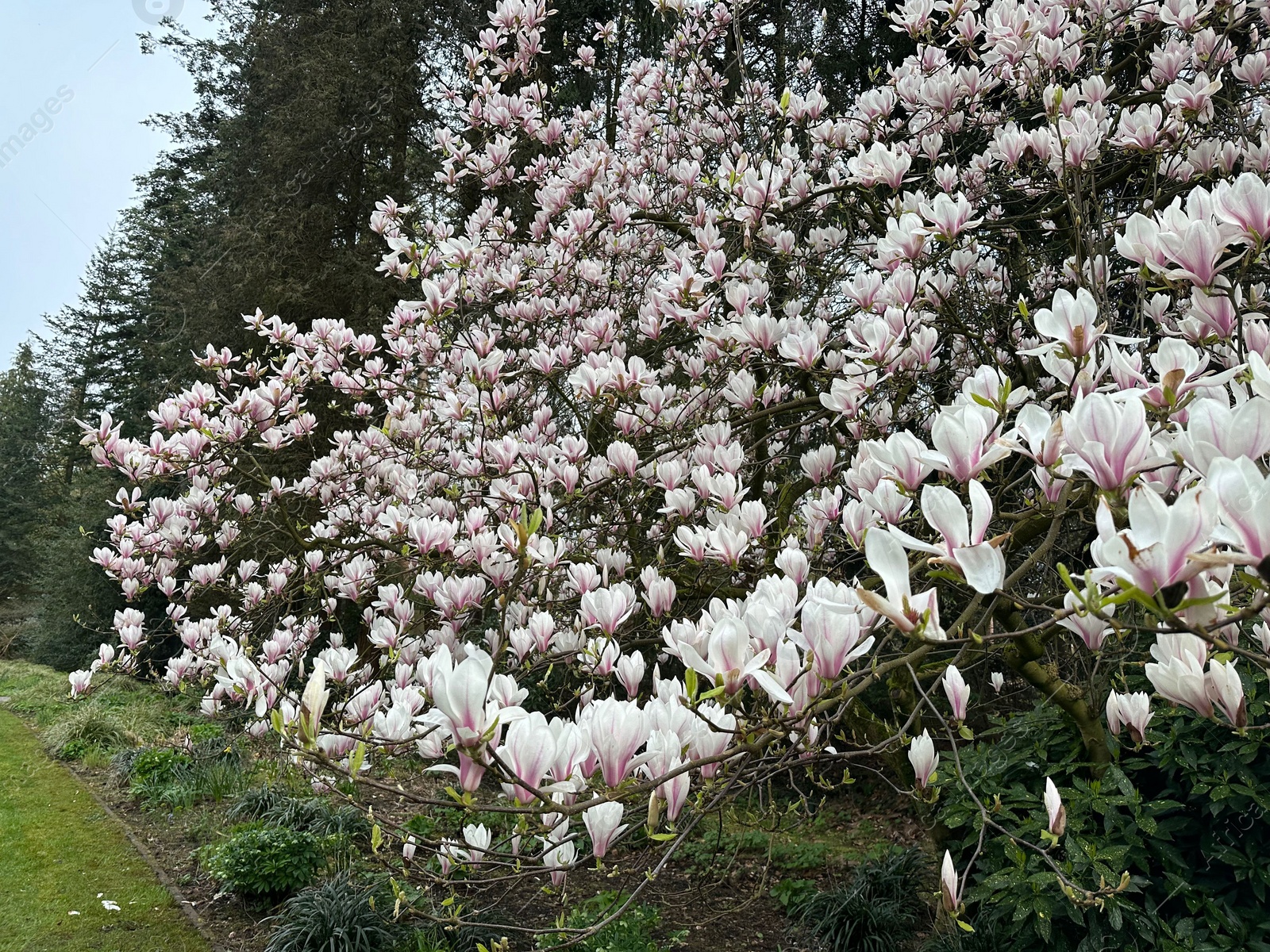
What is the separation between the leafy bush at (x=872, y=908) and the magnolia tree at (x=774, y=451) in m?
0.77

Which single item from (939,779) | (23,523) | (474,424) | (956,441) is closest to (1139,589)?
(956,441)

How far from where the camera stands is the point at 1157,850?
2.31 metres

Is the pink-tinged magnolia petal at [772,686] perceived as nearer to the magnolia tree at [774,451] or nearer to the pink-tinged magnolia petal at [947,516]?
the magnolia tree at [774,451]

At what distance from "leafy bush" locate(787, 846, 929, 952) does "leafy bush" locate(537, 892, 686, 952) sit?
0.71 m

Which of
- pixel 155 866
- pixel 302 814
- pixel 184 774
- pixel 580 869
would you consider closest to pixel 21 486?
pixel 184 774

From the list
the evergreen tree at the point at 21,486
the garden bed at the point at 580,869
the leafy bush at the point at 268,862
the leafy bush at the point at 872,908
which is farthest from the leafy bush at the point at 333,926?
the evergreen tree at the point at 21,486

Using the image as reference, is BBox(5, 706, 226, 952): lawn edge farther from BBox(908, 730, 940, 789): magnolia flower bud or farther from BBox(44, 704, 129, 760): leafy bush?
BBox(908, 730, 940, 789): magnolia flower bud

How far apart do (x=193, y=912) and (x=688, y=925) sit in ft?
8.08

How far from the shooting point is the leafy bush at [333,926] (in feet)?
10.7

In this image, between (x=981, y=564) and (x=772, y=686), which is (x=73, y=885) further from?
(x=981, y=564)

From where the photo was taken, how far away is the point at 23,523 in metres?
19.9

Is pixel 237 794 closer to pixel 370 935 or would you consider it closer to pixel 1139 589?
pixel 370 935

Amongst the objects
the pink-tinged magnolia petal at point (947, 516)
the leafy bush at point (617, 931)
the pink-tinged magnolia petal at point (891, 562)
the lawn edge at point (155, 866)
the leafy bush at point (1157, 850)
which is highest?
the pink-tinged magnolia petal at point (947, 516)

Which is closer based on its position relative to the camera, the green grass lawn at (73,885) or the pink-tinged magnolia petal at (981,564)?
the pink-tinged magnolia petal at (981,564)
